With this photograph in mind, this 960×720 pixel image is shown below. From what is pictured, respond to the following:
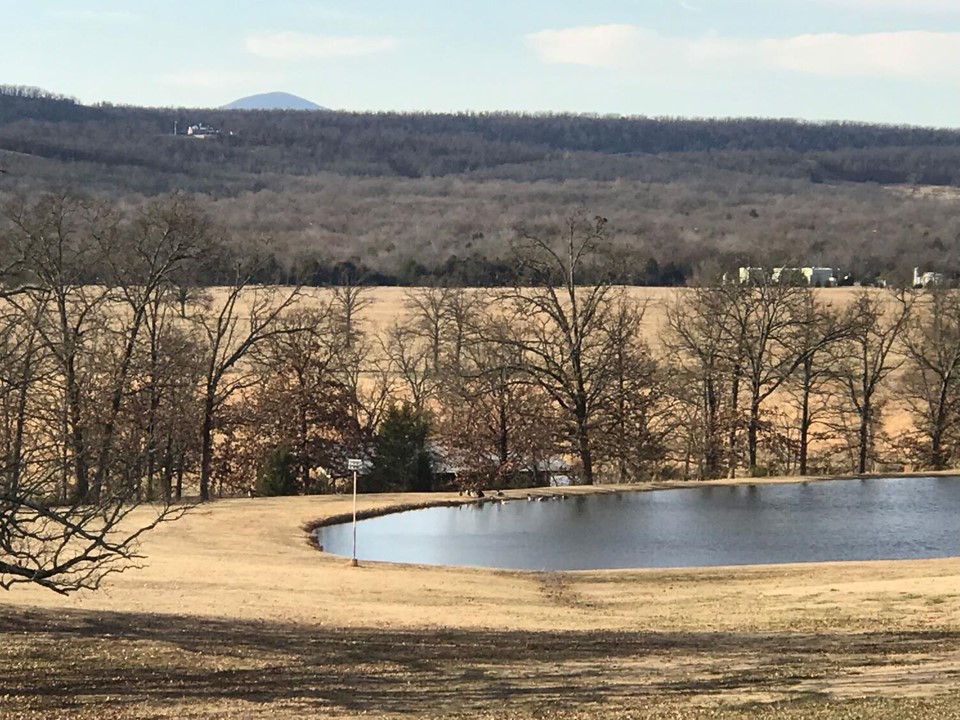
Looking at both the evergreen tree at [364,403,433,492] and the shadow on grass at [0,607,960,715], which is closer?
the shadow on grass at [0,607,960,715]

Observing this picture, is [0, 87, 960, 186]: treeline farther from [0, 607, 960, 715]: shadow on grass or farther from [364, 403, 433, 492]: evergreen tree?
[0, 607, 960, 715]: shadow on grass

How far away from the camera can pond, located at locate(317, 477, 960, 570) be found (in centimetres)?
2704

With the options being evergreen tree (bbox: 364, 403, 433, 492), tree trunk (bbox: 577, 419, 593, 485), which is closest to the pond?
tree trunk (bbox: 577, 419, 593, 485)

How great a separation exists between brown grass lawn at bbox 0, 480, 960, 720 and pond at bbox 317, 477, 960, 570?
224 cm

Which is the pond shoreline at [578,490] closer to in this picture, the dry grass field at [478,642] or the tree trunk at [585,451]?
the tree trunk at [585,451]

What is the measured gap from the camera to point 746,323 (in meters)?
43.7

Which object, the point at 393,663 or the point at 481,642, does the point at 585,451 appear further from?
the point at 393,663

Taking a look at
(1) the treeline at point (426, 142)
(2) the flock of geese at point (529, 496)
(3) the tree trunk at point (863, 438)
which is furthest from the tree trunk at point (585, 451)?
(1) the treeline at point (426, 142)

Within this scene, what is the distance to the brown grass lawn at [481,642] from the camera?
12.9 meters

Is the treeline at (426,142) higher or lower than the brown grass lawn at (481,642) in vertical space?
higher

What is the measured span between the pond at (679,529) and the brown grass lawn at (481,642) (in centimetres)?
224

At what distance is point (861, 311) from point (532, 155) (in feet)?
408

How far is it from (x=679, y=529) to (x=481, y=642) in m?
14.2

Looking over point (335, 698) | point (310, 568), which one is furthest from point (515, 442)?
point (335, 698)
